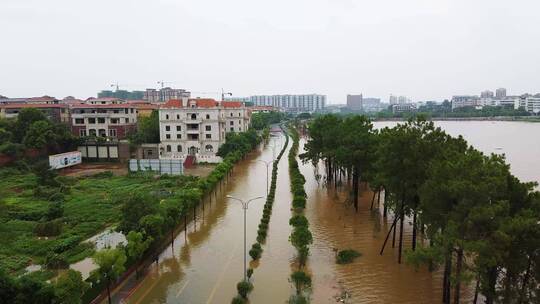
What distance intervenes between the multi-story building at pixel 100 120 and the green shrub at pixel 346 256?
4494cm

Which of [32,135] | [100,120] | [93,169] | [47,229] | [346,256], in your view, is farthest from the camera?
[100,120]

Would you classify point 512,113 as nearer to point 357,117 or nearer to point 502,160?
point 357,117

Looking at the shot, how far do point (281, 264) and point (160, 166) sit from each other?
2703 centimetres

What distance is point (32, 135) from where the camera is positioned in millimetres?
48125

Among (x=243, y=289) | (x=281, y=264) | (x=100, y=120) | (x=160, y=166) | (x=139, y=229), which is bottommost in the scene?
(x=281, y=264)

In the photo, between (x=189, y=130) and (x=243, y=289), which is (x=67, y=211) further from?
(x=189, y=130)

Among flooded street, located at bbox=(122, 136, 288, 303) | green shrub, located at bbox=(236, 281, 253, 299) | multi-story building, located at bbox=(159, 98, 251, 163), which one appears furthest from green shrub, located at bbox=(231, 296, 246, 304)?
multi-story building, located at bbox=(159, 98, 251, 163)

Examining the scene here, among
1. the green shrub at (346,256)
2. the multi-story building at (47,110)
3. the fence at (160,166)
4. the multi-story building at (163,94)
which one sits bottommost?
the green shrub at (346,256)

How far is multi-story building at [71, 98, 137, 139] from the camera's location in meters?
59.5

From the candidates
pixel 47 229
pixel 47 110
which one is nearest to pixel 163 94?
pixel 47 110

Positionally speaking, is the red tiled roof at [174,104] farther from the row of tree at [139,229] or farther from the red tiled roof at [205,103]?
the row of tree at [139,229]

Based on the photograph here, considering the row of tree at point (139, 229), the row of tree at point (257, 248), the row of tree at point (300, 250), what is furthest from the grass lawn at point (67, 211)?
the row of tree at point (300, 250)

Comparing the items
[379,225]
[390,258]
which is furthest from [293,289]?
[379,225]

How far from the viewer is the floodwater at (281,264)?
17.9 meters
